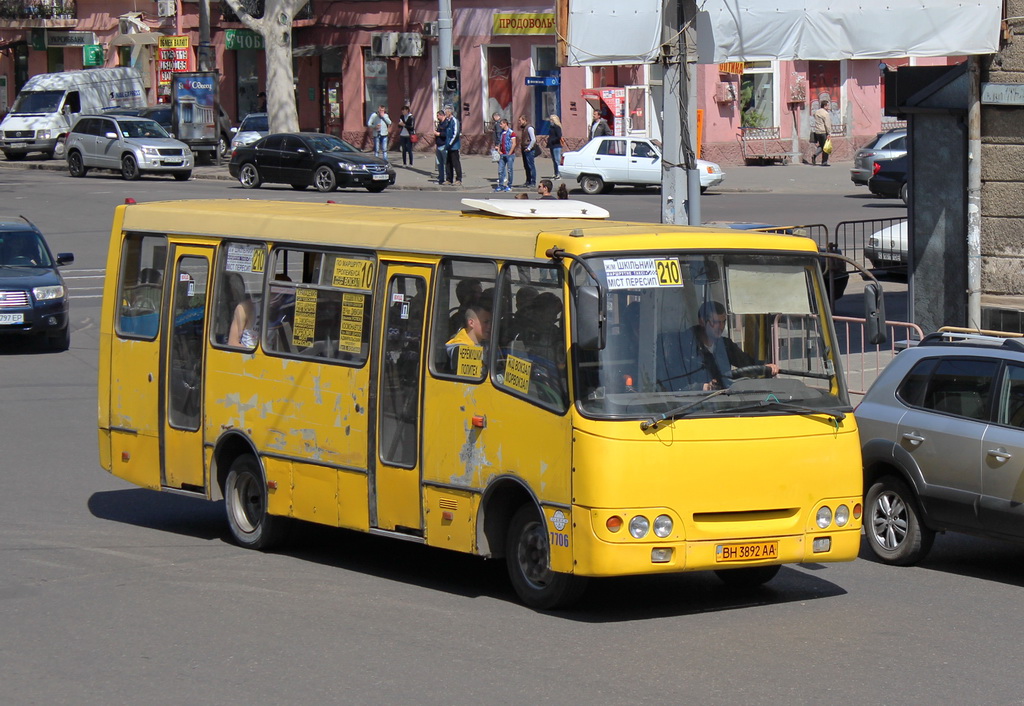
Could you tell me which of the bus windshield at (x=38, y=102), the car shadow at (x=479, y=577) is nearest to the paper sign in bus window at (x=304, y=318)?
the car shadow at (x=479, y=577)

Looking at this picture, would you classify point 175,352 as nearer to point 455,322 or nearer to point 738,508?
point 455,322

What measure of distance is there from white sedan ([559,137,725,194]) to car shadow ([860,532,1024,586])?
28.7 m

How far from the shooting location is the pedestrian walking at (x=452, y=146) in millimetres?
41375

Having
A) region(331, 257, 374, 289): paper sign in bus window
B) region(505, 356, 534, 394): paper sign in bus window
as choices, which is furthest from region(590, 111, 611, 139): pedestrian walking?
region(505, 356, 534, 394): paper sign in bus window

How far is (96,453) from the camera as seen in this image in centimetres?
1455

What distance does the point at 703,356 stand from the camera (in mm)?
8438

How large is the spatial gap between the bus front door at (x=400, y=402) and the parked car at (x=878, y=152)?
2815 centimetres

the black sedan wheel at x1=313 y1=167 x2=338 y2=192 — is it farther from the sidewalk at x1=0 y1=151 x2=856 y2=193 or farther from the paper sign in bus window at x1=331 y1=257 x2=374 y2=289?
the paper sign in bus window at x1=331 y1=257 x2=374 y2=289

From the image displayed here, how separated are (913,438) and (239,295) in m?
4.71

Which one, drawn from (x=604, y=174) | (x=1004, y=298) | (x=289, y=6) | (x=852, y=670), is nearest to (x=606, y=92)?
(x=604, y=174)

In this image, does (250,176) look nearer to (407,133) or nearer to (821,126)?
(407,133)

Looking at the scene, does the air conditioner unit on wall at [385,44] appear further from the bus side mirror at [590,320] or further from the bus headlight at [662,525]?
the bus headlight at [662,525]

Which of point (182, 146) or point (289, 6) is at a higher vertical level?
point (289, 6)

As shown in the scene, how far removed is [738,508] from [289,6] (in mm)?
43066
